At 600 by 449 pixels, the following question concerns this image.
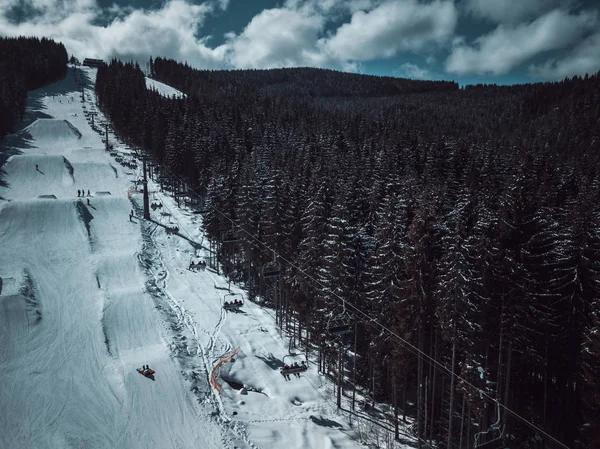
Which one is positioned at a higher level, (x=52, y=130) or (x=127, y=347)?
(x=52, y=130)

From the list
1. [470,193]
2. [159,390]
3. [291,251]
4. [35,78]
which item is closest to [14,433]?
[159,390]

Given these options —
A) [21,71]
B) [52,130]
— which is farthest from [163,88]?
[52,130]

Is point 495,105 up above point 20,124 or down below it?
above

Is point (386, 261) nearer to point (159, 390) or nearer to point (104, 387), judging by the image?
point (159, 390)

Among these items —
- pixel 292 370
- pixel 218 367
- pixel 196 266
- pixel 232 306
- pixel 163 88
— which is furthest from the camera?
pixel 163 88

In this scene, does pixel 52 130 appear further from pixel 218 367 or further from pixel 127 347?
pixel 218 367

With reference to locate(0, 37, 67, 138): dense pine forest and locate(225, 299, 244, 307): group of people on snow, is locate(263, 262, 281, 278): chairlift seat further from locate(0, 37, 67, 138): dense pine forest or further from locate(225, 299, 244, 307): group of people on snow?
locate(0, 37, 67, 138): dense pine forest

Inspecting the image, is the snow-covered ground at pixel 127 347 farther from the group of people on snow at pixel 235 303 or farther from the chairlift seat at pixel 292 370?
the chairlift seat at pixel 292 370
